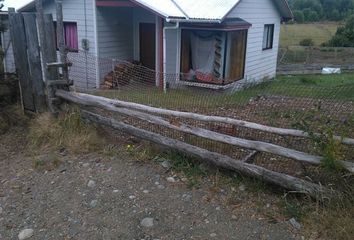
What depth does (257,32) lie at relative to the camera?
14.7m

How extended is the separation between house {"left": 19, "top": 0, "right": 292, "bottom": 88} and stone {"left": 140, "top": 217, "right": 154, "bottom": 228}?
800 centimetres

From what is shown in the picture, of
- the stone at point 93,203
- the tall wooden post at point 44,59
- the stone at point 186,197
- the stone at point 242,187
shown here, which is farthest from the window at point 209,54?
the stone at point 93,203

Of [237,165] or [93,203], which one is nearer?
[93,203]

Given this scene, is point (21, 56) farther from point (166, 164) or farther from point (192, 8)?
point (192, 8)

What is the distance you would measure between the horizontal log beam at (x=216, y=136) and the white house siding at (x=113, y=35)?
6.87 m

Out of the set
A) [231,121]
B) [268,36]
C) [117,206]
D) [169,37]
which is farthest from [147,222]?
[268,36]

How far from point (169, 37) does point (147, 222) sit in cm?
986

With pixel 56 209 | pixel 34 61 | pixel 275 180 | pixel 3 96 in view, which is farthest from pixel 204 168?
pixel 3 96

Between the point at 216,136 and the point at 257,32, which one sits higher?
the point at 257,32

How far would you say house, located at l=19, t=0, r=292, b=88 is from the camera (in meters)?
11.9

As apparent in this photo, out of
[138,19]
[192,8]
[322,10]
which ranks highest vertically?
[322,10]

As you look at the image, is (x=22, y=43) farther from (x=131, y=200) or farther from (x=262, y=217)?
(x=262, y=217)

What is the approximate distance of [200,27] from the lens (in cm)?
1202

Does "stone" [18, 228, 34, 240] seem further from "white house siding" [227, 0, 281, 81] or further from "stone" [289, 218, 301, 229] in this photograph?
"white house siding" [227, 0, 281, 81]
